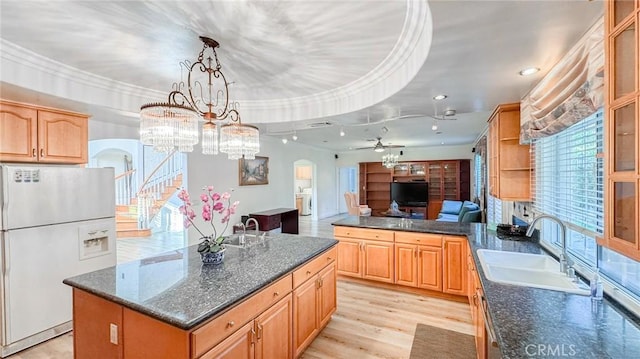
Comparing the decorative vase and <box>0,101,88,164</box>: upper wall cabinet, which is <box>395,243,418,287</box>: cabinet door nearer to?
the decorative vase

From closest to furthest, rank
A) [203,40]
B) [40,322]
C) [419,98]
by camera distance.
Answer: [203,40], [40,322], [419,98]

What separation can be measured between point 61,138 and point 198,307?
9.66 feet

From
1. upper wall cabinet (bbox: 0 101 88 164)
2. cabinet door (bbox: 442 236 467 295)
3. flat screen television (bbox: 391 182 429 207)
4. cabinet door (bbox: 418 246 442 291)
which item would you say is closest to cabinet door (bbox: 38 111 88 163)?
upper wall cabinet (bbox: 0 101 88 164)

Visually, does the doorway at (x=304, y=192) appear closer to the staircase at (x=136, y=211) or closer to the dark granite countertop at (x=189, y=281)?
the staircase at (x=136, y=211)

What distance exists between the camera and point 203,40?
2182 mm

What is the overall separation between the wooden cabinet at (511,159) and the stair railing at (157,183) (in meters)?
6.44

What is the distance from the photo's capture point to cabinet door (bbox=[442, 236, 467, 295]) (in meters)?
3.31

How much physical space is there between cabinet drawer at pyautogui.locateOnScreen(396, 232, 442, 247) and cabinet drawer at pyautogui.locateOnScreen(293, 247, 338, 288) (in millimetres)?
1140

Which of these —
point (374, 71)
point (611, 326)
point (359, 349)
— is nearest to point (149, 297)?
point (359, 349)

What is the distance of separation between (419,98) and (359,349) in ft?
8.18

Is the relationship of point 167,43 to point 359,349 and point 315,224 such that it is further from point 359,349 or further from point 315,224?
point 315,224

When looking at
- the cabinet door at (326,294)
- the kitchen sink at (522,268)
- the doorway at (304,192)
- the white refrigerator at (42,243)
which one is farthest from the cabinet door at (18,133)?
the doorway at (304,192)

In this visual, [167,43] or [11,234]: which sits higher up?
[167,43]

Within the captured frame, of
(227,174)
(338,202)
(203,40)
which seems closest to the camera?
(203,40)
